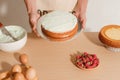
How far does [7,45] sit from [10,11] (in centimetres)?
109

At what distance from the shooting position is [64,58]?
3.84ft

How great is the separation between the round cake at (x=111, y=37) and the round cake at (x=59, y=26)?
14 cm

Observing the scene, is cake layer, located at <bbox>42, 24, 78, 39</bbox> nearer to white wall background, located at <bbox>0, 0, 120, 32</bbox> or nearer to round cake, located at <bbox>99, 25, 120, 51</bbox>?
round cake, located at <bbox>99, 25, 120, 51</bbox>

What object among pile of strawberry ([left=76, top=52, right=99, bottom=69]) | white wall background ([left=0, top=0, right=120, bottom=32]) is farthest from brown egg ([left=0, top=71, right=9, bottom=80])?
white wall background ([left=0, top=0, right=120, bottom=32])

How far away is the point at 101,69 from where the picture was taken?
3.66 ft

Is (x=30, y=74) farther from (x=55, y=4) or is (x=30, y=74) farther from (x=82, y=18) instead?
(x=55, y=4)

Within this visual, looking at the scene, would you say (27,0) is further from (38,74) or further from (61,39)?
(38,74)

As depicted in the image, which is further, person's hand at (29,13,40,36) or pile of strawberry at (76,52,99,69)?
person's hand at (29,13,40,36)

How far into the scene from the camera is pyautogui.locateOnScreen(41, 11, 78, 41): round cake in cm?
118

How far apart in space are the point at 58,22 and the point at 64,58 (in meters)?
0.18

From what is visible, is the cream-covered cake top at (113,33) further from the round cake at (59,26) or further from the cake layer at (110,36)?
the round cake at (59,26)

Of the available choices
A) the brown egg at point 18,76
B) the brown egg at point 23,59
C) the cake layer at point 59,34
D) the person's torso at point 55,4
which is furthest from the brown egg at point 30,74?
the person's torso at point 55,4

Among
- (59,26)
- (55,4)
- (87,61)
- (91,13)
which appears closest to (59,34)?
(59,26)

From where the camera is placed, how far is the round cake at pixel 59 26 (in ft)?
3.86
